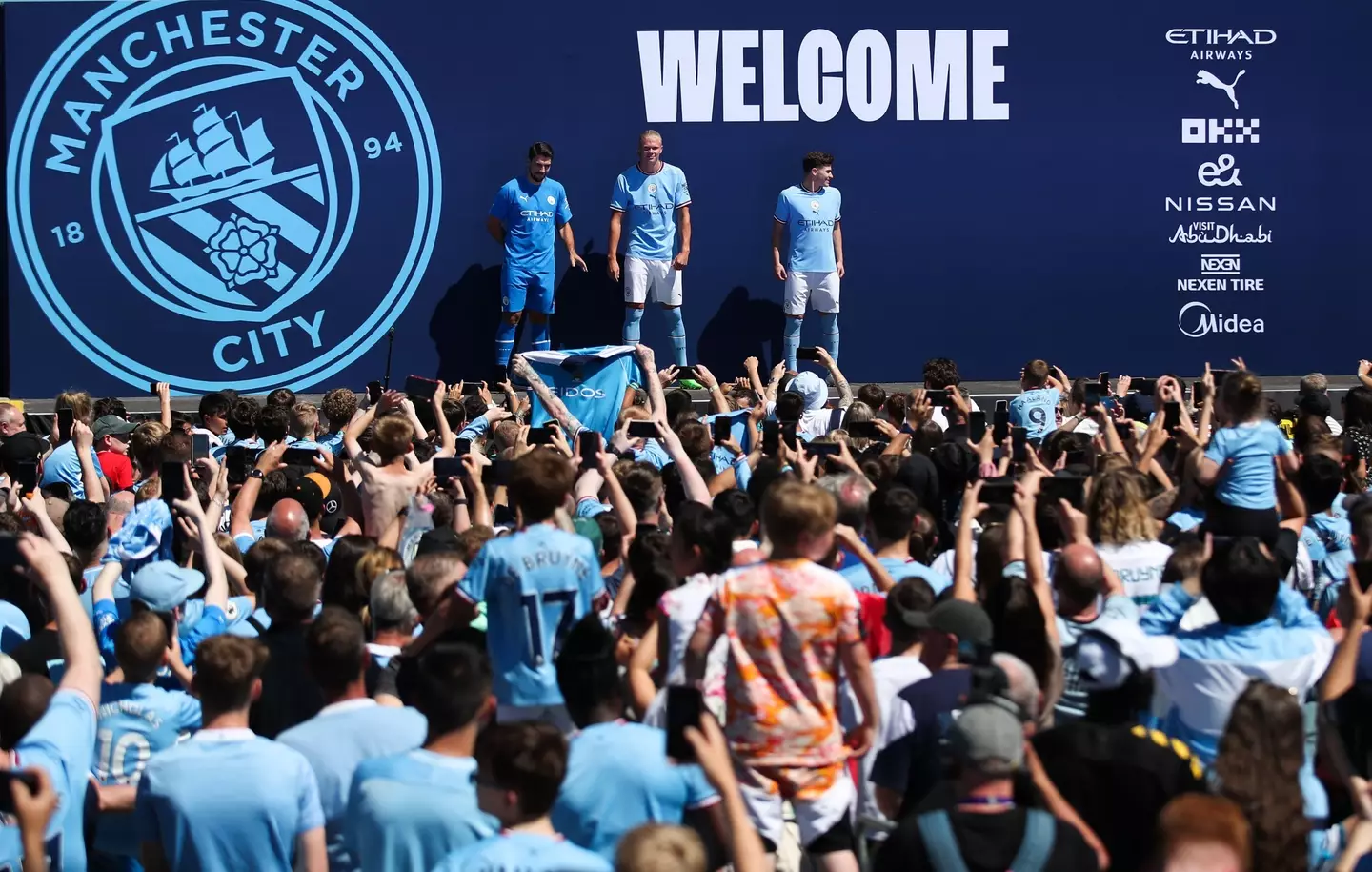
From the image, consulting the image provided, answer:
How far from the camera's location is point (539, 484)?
473cm

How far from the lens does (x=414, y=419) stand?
7441 mm

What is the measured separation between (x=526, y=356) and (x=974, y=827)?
7.22 meters

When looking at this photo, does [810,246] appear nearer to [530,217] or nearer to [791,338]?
[791,338]

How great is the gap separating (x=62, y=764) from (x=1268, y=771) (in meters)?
2.61

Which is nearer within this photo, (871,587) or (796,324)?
(871,587)

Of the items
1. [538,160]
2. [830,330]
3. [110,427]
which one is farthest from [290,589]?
[830,330]

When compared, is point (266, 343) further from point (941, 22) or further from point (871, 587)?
point (871, 587)

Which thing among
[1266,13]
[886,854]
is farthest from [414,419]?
[1266,13]

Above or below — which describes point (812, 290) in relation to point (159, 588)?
below

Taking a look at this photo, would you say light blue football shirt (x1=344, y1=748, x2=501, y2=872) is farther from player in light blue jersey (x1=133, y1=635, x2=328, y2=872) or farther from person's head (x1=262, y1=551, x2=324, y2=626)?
person's head (x1=262, y1=551, x2=324, y2=626)

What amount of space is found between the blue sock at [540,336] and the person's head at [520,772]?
425 inches

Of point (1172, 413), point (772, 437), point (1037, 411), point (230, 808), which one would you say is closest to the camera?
point (230, 808)

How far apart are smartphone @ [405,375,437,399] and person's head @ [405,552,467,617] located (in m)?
3.27

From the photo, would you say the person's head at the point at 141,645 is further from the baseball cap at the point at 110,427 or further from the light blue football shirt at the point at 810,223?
the light blue football shirt at the point at 810,223
